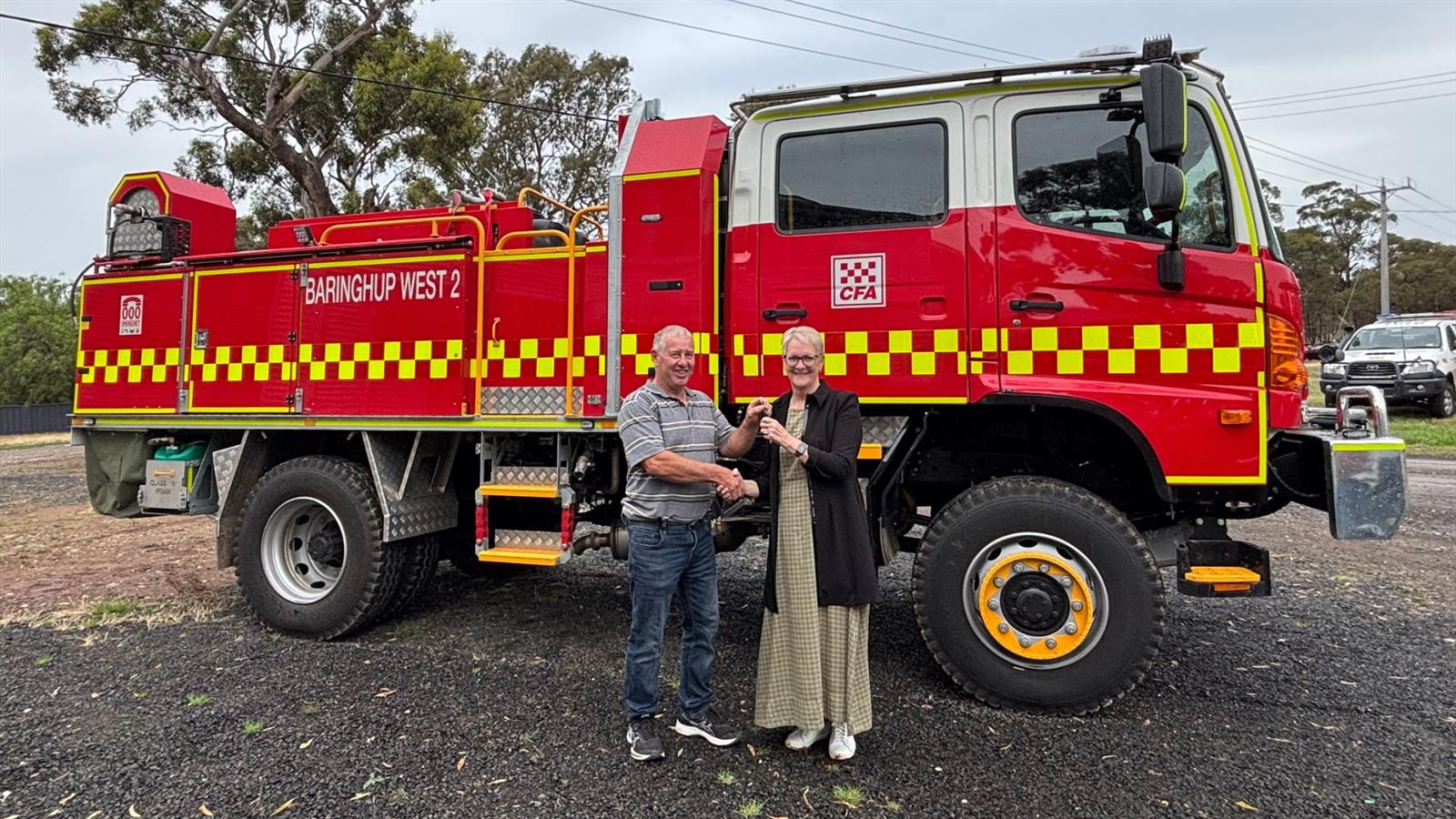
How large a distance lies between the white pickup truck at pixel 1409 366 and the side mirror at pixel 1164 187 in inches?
579

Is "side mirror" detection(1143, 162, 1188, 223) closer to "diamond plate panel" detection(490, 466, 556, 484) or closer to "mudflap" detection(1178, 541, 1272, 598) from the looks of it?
"mudflap" detection(1178, 541, 1272, 598)

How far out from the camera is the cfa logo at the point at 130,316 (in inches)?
192

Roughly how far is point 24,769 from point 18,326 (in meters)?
43.5

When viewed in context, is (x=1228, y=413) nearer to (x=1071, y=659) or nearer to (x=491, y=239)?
(x=1071, y=659)

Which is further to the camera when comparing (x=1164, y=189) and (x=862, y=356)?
(x=862, y=356)

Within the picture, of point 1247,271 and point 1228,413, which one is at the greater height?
point 1247,271

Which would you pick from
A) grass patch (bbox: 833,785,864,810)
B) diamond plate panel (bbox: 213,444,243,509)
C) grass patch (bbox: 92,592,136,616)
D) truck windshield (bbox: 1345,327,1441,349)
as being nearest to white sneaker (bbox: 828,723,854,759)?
grass patch (bbox: 833,785,864,810)

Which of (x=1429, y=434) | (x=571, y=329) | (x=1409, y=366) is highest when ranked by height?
(x=1409, y=366)

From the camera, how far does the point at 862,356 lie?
3594 millimetres

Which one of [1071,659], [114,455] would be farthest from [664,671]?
[114,455]

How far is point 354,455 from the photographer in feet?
15.7

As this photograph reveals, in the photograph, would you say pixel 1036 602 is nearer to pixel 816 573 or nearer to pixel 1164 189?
pixel 816 573

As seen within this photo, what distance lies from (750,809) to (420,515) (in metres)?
2.79

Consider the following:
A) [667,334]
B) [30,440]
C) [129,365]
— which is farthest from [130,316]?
[30,440]
